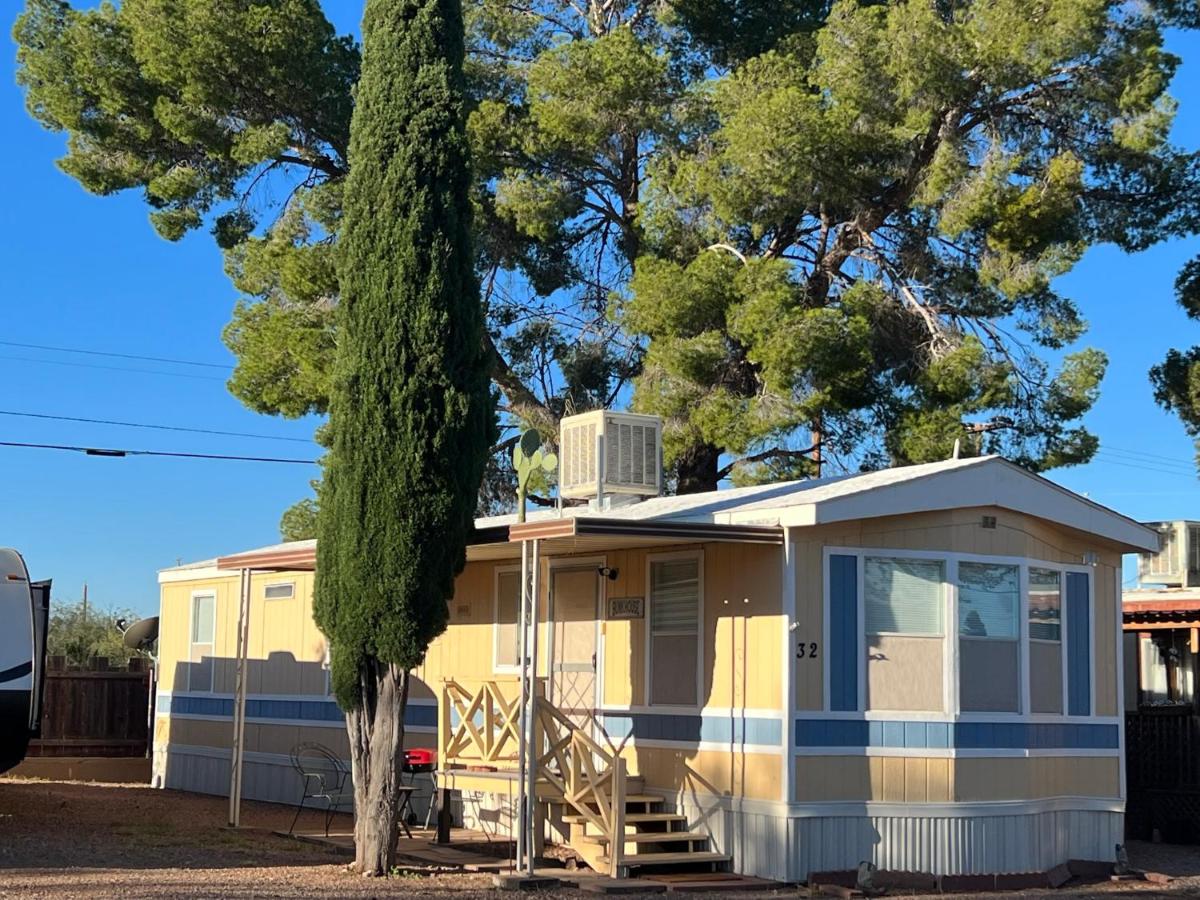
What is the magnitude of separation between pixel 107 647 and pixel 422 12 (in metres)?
24.5

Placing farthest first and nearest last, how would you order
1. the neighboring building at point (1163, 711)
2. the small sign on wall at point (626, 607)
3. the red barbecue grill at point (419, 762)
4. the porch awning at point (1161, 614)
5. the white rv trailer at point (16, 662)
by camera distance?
the porch awning at point (1161, 614) → the neighboring building at point (1163, 711) → the white rv trailer at point (16, 662) → the red barbecue grill at point (419, 762) → the small sign on wall at point (626, 607)

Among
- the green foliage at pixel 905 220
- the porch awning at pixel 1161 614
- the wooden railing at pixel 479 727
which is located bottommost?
the wooden railing at pixel 479 727

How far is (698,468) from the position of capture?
71.2 ft

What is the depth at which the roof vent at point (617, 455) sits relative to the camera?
14.0 metres

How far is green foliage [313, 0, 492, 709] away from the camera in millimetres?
11508

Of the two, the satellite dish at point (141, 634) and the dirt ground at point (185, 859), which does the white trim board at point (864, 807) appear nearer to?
the dirt ground at point (185, 859)

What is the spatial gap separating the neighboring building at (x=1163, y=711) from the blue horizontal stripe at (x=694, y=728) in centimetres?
539

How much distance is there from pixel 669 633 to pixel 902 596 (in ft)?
6.12

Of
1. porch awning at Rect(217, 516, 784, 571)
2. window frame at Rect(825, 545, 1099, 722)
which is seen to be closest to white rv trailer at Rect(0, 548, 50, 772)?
porch awning at Rect(217, 516, 784, 571)

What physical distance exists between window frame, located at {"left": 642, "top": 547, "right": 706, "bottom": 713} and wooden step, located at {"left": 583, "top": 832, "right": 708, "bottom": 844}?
0.94 metres

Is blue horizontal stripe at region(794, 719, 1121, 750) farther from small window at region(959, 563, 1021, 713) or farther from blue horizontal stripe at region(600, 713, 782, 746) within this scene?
blue horizontal stripe at region(600, 713, 782, 746)

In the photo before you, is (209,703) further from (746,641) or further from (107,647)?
(107,647)

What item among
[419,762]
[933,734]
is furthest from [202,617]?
[933,734]

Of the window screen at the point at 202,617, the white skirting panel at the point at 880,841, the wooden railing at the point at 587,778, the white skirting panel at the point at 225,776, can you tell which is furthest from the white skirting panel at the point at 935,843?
the window screen at the point at 202,617
